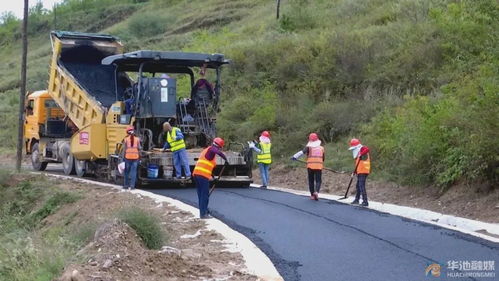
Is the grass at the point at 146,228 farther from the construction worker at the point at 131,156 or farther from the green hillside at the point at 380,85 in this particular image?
the construction worker at the point at 131,156

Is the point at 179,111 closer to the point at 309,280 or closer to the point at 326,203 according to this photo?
the point at 326,203

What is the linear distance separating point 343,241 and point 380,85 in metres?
13.1

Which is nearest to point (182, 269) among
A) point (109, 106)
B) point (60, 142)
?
point (109, 106)

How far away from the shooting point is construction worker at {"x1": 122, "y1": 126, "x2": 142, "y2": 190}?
15.9 m

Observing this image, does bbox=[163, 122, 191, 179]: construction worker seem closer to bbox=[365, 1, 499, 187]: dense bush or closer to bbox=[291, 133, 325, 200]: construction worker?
bbox=[291, 133, 325, 200]: construction worker

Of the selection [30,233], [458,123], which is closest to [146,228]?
[30,233]

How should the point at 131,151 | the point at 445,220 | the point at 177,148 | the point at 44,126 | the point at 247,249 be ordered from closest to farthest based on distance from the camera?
1. the point at 247,249
2. the point at 445,220
3. the point at 131,151
4. the point at 177,148
5. the point at 44,126

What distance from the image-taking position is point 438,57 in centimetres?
2131

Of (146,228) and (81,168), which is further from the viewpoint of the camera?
(81,168)

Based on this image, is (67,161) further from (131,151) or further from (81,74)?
(131,151)

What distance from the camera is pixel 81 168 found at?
20.2 meters

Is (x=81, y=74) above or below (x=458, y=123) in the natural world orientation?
above

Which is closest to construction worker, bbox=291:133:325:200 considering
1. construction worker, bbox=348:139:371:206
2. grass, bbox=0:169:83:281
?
construction worker, bbox=348:139:371:206

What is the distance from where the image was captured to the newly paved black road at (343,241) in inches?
316
